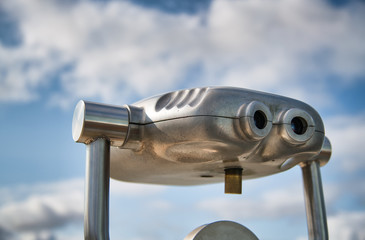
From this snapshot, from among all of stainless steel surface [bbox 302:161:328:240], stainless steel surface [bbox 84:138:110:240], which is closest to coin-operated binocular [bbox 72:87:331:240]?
stainless steel surface [bbox 84:138:110:240]

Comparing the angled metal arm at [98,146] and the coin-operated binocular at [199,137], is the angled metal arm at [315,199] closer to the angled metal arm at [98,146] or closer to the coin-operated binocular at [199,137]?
the coin-operated binocular at [199,137]

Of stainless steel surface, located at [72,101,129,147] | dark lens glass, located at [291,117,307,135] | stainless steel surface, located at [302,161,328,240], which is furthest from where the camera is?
stainless steel surface, located at [302,161,328,240]

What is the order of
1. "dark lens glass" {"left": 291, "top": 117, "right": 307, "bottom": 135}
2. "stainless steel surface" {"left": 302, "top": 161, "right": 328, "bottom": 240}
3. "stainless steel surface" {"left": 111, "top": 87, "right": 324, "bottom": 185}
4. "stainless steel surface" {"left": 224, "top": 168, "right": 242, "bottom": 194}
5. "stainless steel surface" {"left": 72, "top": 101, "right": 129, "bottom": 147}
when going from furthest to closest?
1. "stainless steel surface" {"left": 302, "top": 161, "right": 328, "bottom": 240}
2. "stainless steel surface" {"left": 224, "top": 168, "right": 242, "bottom": 194}
3. "dark lens glass" {"left": 291, "top": 117, "right": 307, "bottom": 135}
4. "stainless steel surface" {"left": 72, "top": 101, "right": 129, "bottom": 147}
5. "stainless steel surface" {"left": 111, "top": 87, "right": 324, "bottom": 185}

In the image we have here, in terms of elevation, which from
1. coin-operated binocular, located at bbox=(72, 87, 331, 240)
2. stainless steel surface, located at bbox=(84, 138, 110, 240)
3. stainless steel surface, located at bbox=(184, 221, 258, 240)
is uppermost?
coin-operated binocular, located at bbox=(72, 87, 331, 240)

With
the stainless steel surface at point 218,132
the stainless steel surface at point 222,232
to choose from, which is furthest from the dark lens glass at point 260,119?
the stainless steel surface at point 222,232

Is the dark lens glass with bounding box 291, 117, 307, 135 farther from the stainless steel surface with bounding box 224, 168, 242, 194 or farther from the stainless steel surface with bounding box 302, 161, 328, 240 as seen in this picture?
the stainless steel surface with bounding box 302, 161, 328, 240

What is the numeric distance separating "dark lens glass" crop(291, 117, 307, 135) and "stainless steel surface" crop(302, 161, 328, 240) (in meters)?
0.85

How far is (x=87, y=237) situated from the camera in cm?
229

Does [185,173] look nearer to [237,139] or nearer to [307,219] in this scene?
[237,139]

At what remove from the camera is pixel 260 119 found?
93.7 inches

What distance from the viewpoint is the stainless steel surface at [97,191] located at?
2.30m

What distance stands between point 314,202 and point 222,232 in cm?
89

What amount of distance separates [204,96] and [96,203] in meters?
0.76

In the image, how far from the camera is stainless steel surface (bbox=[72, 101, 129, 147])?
2406 mm
